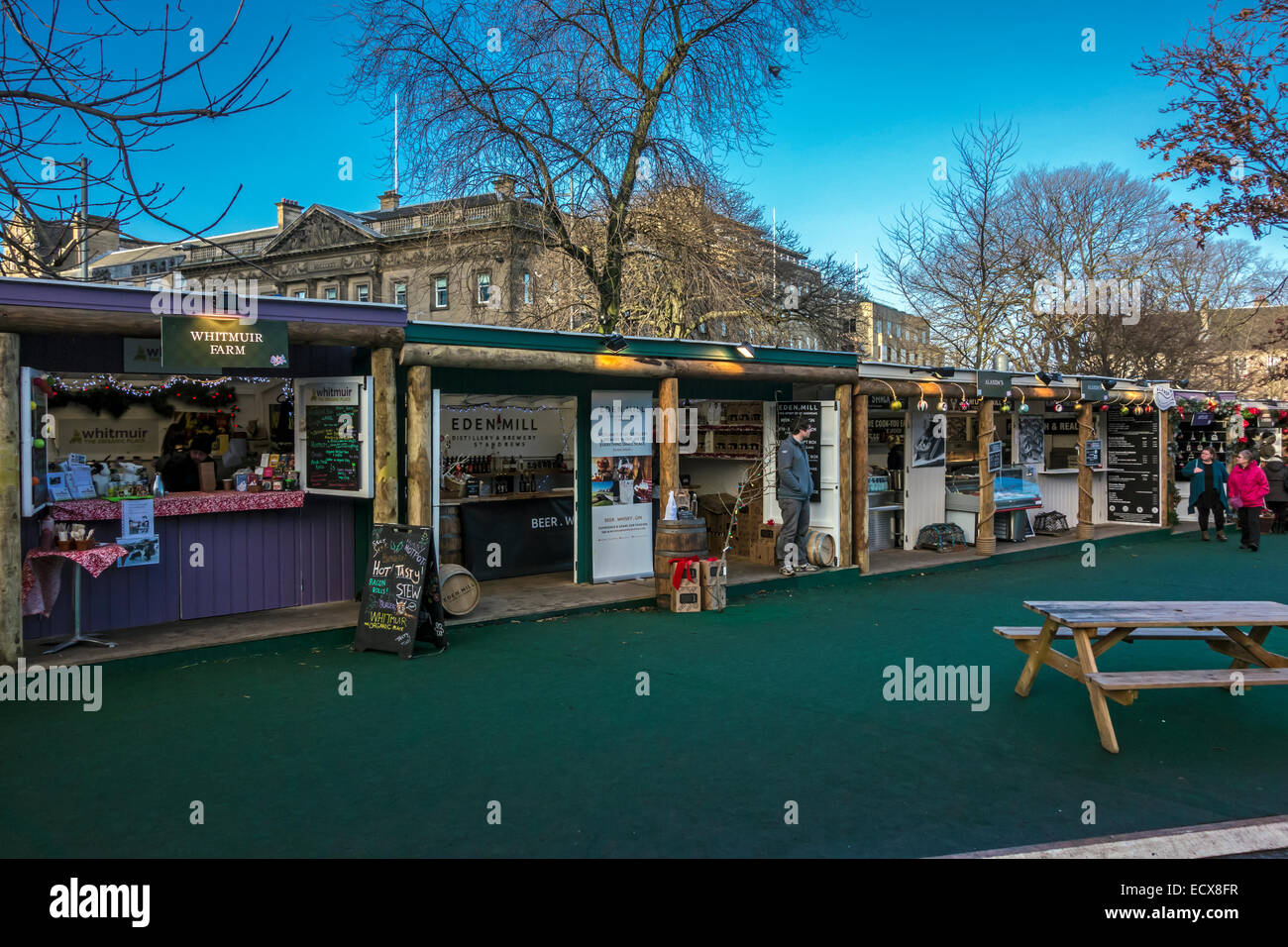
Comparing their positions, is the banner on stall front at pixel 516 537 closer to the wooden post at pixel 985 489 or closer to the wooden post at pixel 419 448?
the wooden post at pixel 419 448

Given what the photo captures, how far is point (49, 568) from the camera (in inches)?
270

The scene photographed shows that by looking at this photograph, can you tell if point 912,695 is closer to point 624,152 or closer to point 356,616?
point 356,616

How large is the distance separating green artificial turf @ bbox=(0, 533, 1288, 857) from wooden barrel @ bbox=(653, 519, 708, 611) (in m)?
1.31

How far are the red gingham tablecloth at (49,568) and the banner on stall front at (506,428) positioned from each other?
4425mm

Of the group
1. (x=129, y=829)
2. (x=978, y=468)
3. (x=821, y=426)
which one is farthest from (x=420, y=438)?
(x=978, y=468)

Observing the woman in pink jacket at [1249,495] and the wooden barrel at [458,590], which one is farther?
the woman in pink jacket at [1249,495]

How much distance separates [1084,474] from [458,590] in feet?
38.2

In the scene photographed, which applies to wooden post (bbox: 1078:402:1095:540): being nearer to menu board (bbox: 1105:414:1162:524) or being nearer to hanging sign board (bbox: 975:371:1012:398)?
menu board (bbox: 1105:414:1162:524)

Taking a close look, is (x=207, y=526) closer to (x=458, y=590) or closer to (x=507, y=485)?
(x=458, y=590)

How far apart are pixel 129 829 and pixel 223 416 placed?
832 centimetres

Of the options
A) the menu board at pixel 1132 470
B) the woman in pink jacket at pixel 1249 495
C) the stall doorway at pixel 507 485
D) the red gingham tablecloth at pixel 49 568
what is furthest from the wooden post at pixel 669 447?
the menu board at pixel 1132 470

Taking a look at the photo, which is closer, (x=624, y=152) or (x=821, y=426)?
(x=821, y=426)

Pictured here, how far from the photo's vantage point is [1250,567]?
40.6 ft

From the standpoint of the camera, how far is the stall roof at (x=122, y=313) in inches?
243
